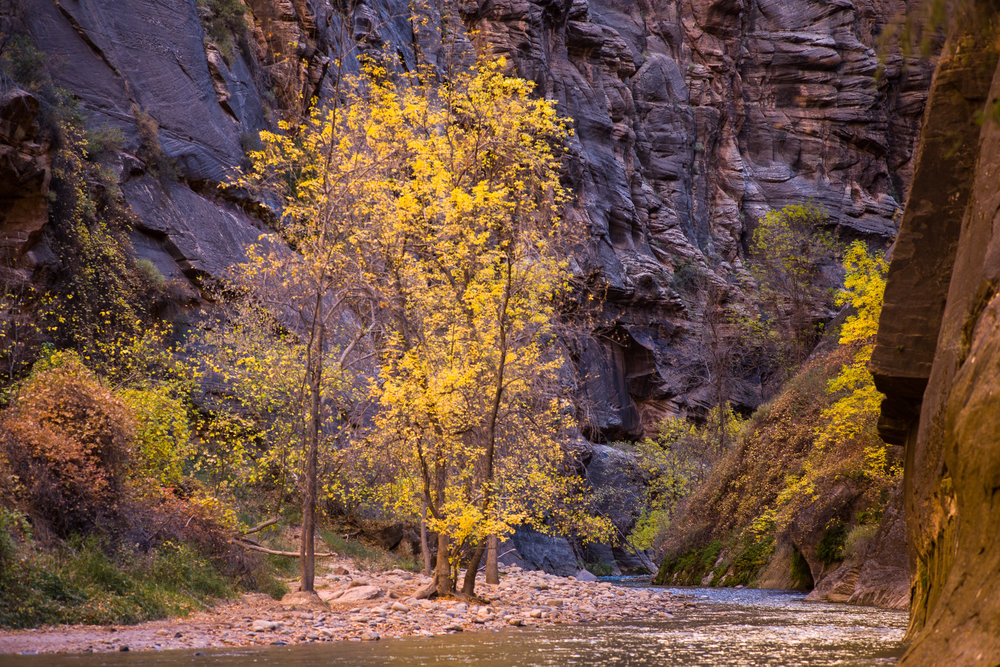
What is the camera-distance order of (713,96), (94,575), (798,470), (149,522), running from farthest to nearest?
(713,96)
(798,470)
(149,522)
(94,575)

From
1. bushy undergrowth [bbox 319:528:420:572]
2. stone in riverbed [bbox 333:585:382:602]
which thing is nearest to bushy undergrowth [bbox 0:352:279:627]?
stone in riverbed [bbox 333:585:382:602]

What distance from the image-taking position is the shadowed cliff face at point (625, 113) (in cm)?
3247

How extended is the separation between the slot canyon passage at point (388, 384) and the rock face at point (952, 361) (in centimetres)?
4

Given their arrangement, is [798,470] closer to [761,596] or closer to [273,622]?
[761,596]

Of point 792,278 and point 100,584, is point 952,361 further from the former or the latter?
point 792,278

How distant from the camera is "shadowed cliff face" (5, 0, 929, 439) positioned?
3247cm

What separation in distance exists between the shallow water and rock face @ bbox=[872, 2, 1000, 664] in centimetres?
375

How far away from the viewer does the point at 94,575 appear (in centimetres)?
1389

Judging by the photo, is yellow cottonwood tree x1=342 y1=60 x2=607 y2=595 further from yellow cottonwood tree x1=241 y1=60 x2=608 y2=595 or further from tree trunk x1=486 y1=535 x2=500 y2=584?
tree trunk x1=486 y1=535 x2=500 y2=584

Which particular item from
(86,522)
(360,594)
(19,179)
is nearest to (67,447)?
(86,522)

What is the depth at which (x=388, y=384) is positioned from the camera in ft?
57.0

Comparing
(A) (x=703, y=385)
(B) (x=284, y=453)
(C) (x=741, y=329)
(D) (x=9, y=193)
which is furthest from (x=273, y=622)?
(A) (x=703, y=385)

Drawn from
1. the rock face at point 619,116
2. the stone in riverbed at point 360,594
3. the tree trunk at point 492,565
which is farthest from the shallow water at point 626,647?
the rock face at point 619,116

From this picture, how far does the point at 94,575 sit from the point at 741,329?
44.6 meters
